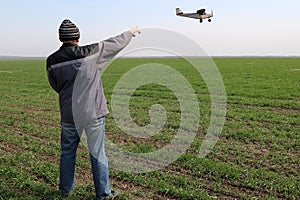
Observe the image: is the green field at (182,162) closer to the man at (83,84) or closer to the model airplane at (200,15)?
the man at (83,84)

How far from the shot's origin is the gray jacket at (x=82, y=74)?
4270 mm

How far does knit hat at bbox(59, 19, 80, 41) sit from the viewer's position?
169 inches

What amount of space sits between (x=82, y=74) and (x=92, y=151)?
3.43 feet

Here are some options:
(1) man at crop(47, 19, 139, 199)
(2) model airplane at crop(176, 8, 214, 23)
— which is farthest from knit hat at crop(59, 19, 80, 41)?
(2) model airplane at crop(176, 8, 214, 23)

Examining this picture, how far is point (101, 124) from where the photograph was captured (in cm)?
459

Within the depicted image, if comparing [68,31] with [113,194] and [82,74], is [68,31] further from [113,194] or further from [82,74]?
[113,194]

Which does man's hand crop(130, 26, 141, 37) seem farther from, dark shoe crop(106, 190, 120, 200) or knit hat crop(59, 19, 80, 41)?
dark shoe crop(106, 190, 120, 200)

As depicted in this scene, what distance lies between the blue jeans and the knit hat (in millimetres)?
1096

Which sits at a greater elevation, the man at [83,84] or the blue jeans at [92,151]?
the man at [83,84]

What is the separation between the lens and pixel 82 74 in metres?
4.29

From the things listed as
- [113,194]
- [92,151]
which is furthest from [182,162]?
[92,151]

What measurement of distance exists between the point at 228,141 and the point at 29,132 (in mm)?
5250

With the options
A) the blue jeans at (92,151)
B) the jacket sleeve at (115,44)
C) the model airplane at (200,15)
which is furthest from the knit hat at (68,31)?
the model airplane at (200,15)

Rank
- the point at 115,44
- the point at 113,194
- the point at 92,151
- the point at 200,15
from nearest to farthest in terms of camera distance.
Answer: the point at 200,15
the point at 115,44
the point at 92,151
the point at 113,194
